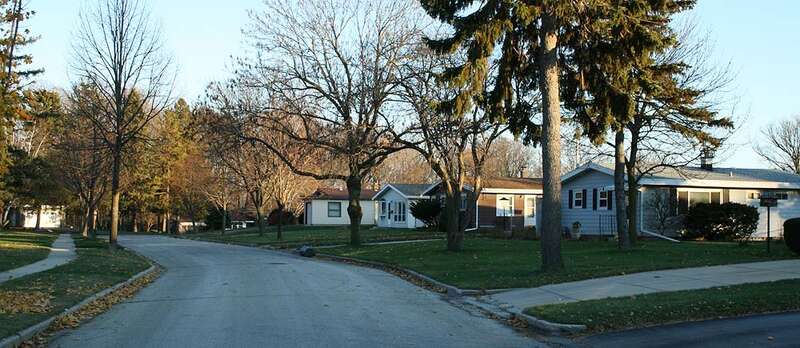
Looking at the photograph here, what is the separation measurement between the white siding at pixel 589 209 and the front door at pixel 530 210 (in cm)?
674

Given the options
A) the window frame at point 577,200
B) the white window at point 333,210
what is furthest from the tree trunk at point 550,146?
the white window at point 333,210

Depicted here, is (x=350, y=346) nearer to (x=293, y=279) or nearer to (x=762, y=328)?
(x=762, y=328)

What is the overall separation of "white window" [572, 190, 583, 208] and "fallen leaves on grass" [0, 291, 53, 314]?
2795cm

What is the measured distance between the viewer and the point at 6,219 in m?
59.1

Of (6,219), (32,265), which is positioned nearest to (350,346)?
(32,265)

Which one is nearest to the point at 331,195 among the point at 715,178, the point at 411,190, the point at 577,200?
the point at 411,190

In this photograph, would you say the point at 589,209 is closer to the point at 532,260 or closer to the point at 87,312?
the point at 532,260

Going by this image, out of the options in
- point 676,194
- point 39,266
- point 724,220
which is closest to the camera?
point 39,266

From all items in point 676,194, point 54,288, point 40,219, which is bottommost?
point 54,288

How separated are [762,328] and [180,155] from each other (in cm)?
6228

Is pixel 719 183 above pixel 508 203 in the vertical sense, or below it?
above

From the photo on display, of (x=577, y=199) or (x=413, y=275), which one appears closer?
(x=413, y=275)

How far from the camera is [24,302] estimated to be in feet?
38.0

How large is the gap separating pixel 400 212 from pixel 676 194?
80.3ft
